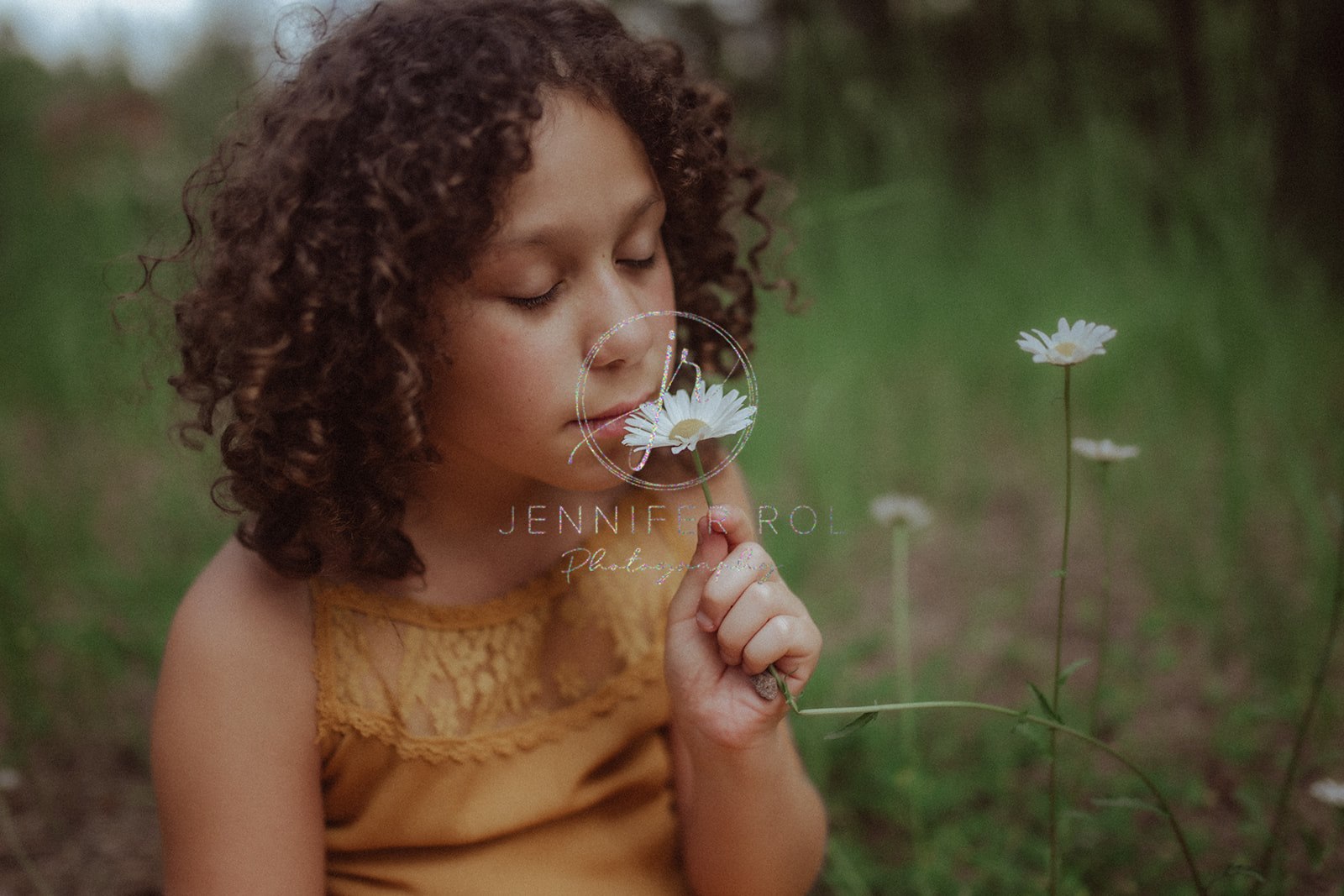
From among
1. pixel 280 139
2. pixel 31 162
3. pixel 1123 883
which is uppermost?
pixel 31 162

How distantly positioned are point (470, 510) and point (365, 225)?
31 centimetres

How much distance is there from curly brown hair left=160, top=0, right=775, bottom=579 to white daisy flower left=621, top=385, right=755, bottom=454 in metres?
0.21

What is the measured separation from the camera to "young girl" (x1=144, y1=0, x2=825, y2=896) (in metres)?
0.80

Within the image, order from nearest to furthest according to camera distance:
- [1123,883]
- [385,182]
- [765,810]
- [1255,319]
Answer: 1. [385,182]
2. [765,810]
3. [1123,883]
4. [1255,319]

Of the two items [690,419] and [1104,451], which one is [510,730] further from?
[1104,451]

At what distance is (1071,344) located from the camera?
688 mm

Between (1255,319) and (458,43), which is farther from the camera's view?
(1255,319)

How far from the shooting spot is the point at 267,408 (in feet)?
2.88

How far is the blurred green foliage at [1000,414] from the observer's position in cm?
136

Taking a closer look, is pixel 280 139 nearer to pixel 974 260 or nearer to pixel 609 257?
pixel 609 257

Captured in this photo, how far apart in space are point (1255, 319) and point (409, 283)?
1.36 m

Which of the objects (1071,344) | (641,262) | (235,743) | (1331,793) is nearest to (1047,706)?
(1071,344)

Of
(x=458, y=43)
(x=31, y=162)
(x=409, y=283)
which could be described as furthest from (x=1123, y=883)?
(x=31, y=162)

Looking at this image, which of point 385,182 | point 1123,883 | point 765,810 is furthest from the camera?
point 1123,883
